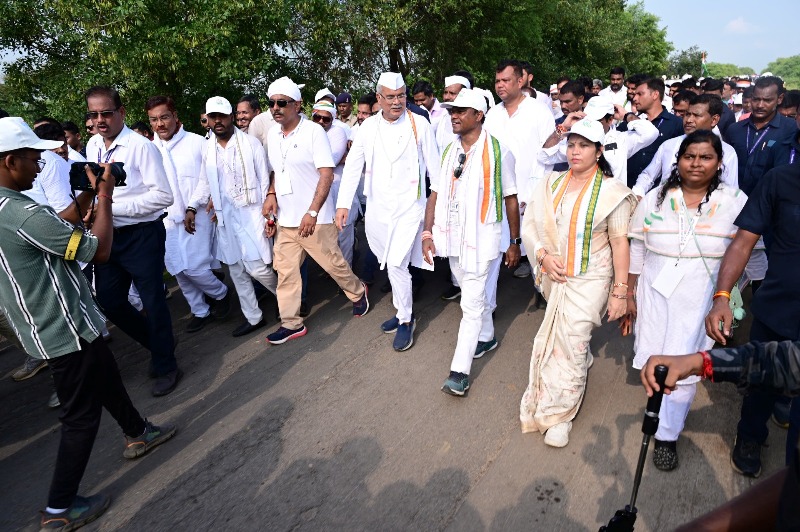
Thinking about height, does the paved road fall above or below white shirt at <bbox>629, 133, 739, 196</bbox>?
below

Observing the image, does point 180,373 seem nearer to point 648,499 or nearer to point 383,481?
point 383,481

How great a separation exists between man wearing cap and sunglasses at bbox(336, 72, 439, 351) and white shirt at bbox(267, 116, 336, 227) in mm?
288

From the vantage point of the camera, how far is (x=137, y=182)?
4180mm

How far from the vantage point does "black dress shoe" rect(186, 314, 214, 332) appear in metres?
5.37

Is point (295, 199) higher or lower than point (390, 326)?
higher

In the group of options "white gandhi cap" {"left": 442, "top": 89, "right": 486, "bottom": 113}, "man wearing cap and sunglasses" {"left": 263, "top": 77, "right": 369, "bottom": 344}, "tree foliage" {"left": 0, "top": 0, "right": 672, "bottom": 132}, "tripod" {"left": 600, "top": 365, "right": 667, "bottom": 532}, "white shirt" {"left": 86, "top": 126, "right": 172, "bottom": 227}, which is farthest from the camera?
"tree foliage" {"left": 0, "top": 0, "right": 672, "bottom": 132}

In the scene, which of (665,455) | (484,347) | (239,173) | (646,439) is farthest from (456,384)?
(239,173)

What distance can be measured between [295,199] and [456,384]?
2.31 m

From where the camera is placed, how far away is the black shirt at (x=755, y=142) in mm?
5039

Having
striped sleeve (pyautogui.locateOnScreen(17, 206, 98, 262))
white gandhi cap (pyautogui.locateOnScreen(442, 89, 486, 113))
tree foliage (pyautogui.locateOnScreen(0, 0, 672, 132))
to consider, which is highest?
tree foliage (pyautogui.locateOnScreen(0, 0, 672, 132))

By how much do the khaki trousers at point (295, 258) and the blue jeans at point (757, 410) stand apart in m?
3.38

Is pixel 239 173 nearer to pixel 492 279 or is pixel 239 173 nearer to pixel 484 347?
pixel 492 279

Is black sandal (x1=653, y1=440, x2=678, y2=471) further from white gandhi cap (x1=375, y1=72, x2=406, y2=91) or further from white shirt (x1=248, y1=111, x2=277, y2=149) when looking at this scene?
white shirt (x1=248, y1=111, x2=277, y2=149)

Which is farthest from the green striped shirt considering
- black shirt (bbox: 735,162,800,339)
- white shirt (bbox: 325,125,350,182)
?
white shirt (bbox: 325,125,350,182)
